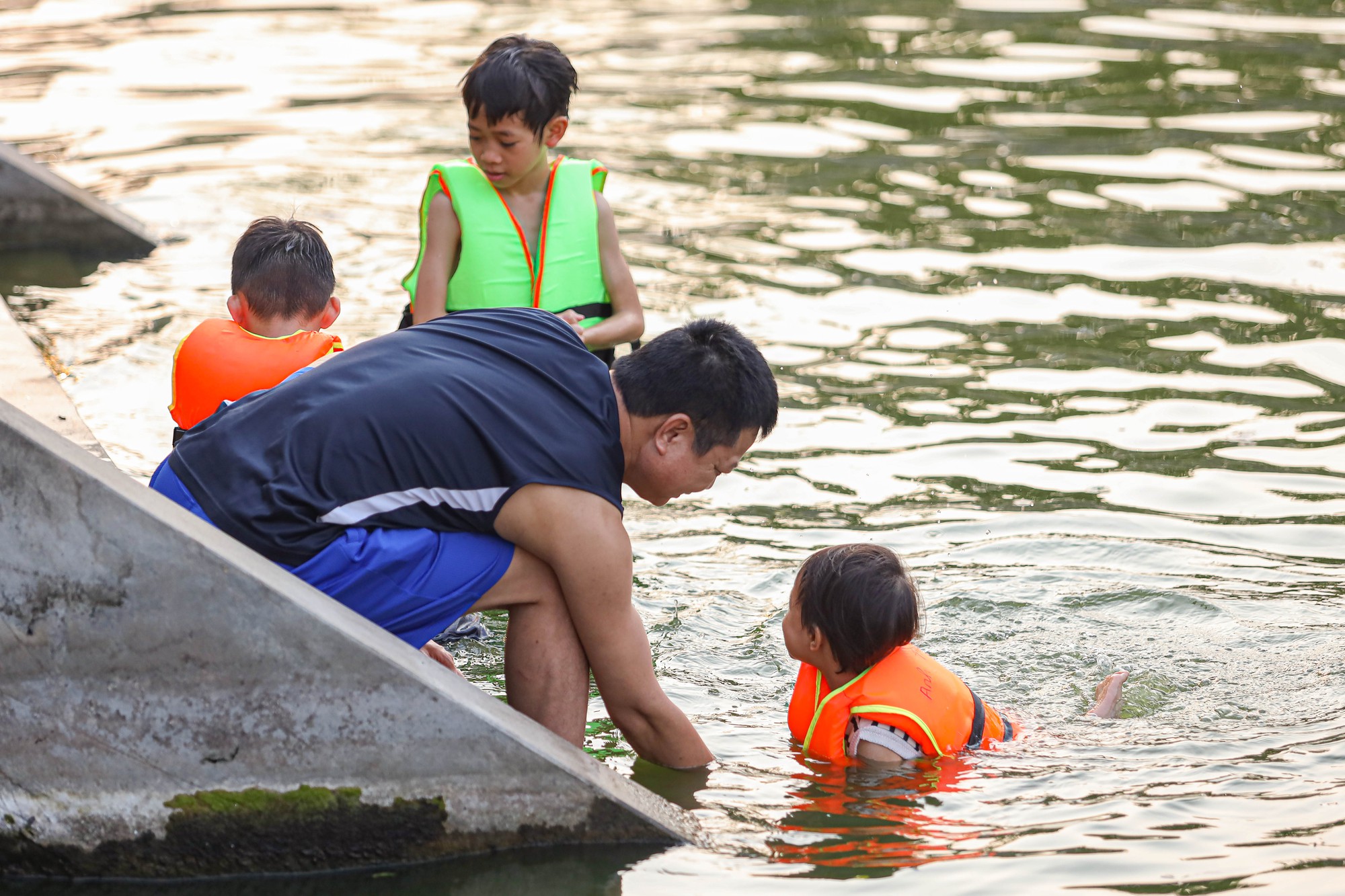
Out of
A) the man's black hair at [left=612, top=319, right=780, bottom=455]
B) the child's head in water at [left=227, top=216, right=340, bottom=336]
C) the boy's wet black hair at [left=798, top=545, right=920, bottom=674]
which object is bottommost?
the boy's wet black hair at [left=798, top=545, right=920, bottom=674]

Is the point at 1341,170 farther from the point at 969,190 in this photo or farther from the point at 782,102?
the point at 782,102

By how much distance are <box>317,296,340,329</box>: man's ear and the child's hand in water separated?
950 millimetres

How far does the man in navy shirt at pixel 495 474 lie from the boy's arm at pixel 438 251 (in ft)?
6.00

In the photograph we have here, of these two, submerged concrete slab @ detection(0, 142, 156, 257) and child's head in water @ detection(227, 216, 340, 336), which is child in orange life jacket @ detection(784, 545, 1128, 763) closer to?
child's head in water @ detection(227, 216, 340, 336)

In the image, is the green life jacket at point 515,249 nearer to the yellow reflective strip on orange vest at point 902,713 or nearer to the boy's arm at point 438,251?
the boy's arm at point 438,251

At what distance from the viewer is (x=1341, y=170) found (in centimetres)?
1034

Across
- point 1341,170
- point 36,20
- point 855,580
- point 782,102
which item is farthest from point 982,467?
point 36,20

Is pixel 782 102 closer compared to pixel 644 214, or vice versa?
pixel 644 214

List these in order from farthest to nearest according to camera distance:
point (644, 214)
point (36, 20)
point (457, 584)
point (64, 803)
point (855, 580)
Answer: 1. point (36, 20)
2. point (644, 214)
3. point (855, 580)
4. point (457, 584)
5. point (64, 803)

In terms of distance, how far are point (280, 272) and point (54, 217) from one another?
19.3 feet

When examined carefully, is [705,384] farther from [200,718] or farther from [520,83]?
[520,83]

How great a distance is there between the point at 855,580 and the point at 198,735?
1915mm

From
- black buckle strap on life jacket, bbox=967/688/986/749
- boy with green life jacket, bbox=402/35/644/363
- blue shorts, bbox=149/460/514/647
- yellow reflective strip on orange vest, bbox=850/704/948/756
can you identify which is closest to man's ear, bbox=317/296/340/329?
boy with green life jacket, bbox=402/35/644/363

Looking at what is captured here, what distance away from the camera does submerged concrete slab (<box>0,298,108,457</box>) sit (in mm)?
5586
